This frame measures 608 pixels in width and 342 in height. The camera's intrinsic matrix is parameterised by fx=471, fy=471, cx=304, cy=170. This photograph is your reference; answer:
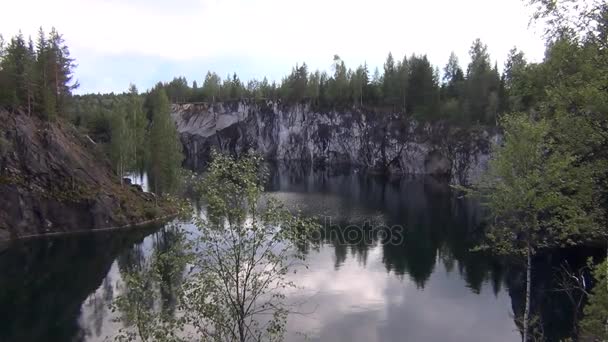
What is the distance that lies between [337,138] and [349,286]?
296 ft

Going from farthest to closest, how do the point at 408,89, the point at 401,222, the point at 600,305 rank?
the point at 408,89 < the point at 401,222 < the point at 600,305

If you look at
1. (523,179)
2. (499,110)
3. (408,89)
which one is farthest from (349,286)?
(408,89)

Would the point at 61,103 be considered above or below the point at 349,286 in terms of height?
above

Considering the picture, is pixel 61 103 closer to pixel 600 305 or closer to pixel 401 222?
pixel 401 222

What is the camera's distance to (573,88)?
9078mm

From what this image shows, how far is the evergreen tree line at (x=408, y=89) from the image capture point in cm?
8825

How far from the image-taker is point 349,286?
32.9 metres

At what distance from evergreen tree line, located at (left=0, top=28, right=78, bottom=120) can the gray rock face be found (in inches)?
1128

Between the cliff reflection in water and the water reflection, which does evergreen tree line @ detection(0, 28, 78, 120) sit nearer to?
the water reflection

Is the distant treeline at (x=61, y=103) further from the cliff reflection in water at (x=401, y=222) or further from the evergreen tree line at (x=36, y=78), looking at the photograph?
the cliff reflection in water at (x=401, y=222)

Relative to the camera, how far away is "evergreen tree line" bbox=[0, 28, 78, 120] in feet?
156

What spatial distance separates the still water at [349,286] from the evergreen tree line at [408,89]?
126 feet

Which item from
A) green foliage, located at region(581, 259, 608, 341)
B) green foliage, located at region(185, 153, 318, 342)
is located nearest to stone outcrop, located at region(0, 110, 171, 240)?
green foliage, located at region(185, 153, 318, 342)

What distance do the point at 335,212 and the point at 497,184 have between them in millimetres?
40537
